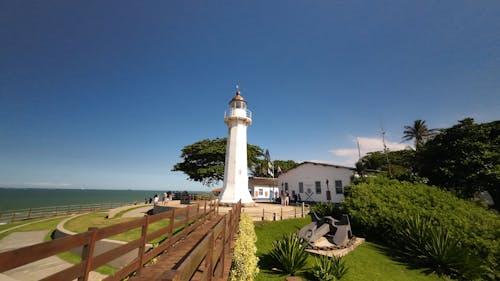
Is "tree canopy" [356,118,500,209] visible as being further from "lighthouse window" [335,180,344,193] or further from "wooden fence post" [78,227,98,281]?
"wooden fence post" [78,227,98,281]

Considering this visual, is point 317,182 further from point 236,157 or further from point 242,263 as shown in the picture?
point 242,263

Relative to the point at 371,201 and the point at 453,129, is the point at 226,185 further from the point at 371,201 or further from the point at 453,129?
the point at 453,129

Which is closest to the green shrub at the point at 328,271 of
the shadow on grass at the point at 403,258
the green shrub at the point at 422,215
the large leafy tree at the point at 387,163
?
the shadow on grass at the point at 403,258

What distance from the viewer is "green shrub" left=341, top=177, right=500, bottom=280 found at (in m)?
7.86

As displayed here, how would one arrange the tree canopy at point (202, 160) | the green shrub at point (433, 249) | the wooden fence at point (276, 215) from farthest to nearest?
1. the tree canopy at point (202, 160)
2. the wooden fence at point (276, 215)
3. the green shrub at point (433, 249)

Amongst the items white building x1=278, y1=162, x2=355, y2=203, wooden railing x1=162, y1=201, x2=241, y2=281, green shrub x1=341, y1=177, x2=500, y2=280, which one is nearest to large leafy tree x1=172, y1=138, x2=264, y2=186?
white building x1=278, y1=162, x2=355, y2=203

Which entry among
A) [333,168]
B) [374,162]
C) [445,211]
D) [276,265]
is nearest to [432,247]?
[445,211]

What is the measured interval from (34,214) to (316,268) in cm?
3553

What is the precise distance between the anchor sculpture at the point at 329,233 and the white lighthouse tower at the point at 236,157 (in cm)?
1161

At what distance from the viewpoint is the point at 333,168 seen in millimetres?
25203

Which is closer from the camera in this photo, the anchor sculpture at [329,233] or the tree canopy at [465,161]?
the anchor sculpture at [329,233]

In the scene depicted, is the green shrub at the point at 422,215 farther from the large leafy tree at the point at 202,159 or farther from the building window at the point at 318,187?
the large leafy tree at the point at 202,159

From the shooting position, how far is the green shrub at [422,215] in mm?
7859

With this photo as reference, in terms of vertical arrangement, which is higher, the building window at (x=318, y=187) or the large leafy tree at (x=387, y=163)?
the large leafy tree at (x=387, y=163)
